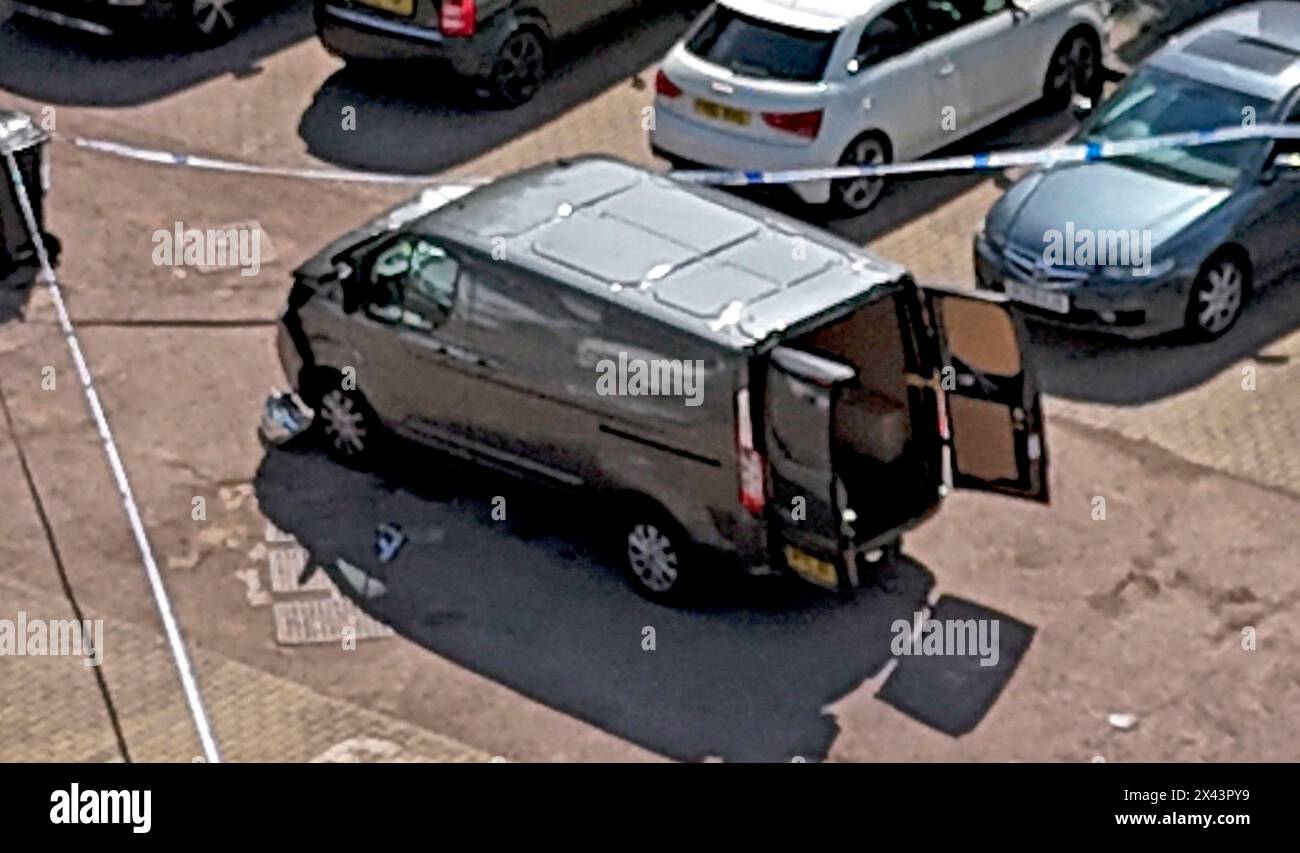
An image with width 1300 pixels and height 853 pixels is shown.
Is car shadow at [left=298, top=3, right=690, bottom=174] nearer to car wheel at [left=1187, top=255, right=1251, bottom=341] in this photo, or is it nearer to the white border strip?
the white border strip

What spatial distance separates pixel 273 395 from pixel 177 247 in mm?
2374

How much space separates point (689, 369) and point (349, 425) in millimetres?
2593

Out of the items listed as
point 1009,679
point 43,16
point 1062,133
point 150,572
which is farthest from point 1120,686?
point 43,16

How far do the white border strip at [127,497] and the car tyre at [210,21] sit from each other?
3.41 metres

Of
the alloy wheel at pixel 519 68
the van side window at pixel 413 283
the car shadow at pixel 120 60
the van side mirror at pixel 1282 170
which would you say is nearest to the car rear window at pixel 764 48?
the alloy wheel at pixel 519 68

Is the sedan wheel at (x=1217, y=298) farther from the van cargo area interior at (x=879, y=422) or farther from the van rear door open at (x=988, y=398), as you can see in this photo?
the van cargo area interior at (x=879, y=422)

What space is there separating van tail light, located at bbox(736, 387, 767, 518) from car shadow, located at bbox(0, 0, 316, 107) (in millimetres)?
8045

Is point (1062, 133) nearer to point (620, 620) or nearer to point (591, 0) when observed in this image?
point (591, 0)

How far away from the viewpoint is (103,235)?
19328 millimetres

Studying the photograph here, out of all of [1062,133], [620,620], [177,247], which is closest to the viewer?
[620,620]

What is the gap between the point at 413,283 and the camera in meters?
16.1

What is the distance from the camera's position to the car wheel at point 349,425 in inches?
650

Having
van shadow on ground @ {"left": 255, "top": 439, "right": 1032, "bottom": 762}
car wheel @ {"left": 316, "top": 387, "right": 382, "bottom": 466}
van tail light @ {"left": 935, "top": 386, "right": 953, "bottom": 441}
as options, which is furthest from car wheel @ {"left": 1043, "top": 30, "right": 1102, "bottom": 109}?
car wheel @ {"left": 316, "top": 387, "right": 382, "bottom": 466}
